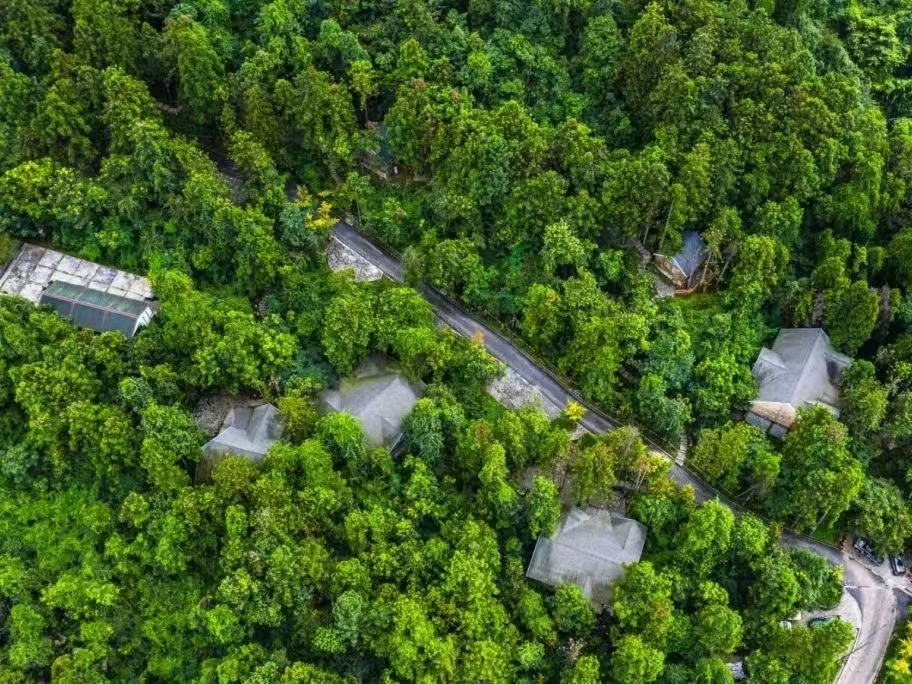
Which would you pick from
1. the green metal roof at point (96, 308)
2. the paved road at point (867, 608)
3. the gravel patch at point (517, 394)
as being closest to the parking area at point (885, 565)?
the paved road at point (867, 608)

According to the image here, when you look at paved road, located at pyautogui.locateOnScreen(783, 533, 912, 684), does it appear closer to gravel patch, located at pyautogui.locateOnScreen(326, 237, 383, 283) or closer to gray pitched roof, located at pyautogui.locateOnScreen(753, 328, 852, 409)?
gray pitched roof, located at pyautogui.locateOnScreen(753, 328, 852, 409)

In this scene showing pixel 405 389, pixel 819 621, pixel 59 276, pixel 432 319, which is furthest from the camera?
pixel 59 276

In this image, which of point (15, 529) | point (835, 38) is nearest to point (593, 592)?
point (15, 529)

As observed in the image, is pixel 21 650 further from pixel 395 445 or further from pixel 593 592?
pixel 593 592

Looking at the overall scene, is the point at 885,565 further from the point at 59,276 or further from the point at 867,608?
the point at 59,276

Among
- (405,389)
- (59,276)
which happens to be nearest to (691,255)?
(405,389)
